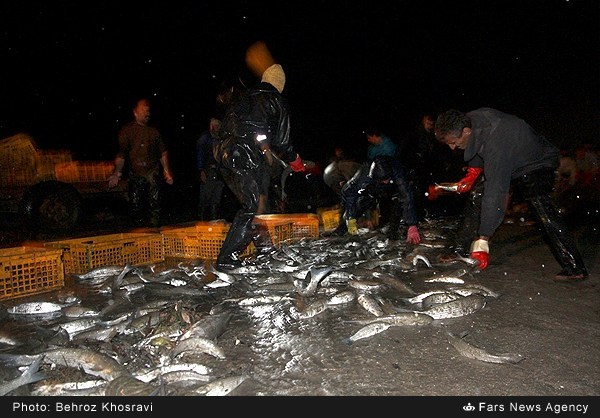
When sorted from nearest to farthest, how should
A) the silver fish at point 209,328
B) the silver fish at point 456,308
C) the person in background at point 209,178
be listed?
the silver fish at point 209,328 → the silver fish at point 456,308 → the person in background at point 209,178

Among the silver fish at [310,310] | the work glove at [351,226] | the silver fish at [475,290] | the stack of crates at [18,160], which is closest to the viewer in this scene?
the silver fish at [310,310]

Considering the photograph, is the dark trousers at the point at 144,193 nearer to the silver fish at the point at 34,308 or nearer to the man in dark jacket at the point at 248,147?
the man in dark jacket at the point at 248,147

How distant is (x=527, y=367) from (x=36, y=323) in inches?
154

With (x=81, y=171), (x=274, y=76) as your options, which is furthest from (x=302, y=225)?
(x=81, y=171)

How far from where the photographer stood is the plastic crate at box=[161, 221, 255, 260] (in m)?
6.20

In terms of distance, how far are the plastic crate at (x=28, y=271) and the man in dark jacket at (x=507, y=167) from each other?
474 centimetres

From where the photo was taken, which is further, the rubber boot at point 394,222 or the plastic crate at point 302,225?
the rubber boot at point 394,222

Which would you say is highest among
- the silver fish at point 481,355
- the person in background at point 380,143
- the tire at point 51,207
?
the person in background at point 380,143

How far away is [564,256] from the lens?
459cm

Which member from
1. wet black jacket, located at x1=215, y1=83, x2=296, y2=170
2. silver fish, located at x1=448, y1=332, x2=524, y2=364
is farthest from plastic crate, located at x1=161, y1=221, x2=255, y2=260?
silver fish, located at x1=448, y1=332, x2=524, y2=364

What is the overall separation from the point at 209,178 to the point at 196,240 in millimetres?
2148

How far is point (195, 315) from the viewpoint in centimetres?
351

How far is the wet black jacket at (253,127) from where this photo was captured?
17.2 feet
